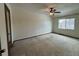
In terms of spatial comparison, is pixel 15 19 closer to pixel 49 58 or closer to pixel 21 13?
pixel 21 13

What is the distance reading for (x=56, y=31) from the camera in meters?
8.29

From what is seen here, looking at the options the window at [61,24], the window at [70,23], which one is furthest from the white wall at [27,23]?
the window at [70,23]

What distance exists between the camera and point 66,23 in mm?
6914

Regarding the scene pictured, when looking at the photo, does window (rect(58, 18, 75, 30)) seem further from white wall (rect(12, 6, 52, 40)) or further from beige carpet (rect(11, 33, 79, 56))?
beige carpet (rect(11, 33, 79, 56))

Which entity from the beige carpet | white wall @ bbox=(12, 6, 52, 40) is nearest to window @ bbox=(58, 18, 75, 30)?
white wall @ bbox=(12, 6, 52, 40)

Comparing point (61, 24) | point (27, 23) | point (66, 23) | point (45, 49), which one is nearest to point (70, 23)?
point (66, 23)

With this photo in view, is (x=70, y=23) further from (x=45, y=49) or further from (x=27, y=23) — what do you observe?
(x=45, y=49)

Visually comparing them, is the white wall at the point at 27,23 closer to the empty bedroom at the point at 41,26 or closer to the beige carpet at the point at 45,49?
the empty bedroom at the point at 41,26

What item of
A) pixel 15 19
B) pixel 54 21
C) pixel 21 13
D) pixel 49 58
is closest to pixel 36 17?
pixel 21 13

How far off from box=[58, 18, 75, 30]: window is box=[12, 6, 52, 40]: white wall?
1.26 metres

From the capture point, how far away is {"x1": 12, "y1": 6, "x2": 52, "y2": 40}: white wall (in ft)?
16.3

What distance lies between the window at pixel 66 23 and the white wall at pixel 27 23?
1263 millimetres

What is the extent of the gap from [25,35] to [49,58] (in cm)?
506

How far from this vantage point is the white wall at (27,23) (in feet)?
16.3
